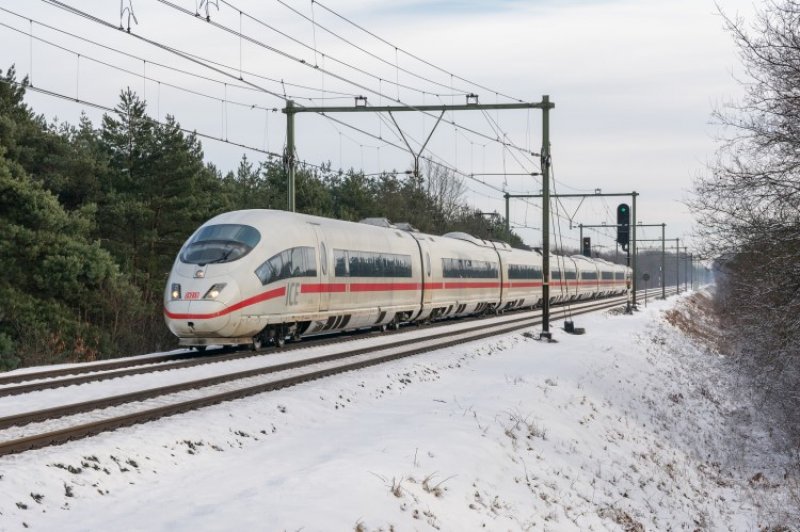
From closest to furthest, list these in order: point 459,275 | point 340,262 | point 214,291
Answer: point 214,291
point 340,262
point 459,275

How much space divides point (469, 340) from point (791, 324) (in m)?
8.91

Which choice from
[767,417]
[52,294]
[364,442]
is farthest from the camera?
[52,294]

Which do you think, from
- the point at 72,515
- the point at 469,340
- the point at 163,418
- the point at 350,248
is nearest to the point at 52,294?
the point at 350,248

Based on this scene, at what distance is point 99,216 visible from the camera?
42.1 meters

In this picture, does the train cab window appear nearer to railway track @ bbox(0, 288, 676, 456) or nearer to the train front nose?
the train front nose

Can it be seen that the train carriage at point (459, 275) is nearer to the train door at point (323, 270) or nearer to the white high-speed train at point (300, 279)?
the white high-speed train at point (300, 279)

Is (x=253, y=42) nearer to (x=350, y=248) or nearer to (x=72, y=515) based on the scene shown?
(x=350, y=248)

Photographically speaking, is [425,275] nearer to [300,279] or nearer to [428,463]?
[300,279]

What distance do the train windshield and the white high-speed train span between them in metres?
0.02

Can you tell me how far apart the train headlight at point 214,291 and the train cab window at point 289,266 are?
39.7 inches

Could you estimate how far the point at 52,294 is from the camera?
32.2 meters

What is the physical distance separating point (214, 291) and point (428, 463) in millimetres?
8973

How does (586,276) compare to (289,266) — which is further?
(586,276)

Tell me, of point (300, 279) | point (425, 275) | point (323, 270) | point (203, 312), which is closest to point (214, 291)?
point (203, 312)
